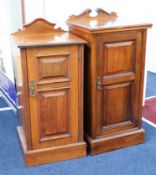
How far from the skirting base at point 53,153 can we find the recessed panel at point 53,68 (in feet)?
1.69

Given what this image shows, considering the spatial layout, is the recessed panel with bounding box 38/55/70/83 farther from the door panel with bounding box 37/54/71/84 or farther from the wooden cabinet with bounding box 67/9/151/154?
the wooden cabinet with bounding box 67/9/151/154

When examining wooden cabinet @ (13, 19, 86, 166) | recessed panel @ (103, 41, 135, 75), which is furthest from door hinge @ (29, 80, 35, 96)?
recessed panel @ (103, 41, 135, 75)

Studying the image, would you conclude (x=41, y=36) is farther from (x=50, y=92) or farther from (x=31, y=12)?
(x=31, y=12)

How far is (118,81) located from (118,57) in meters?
0.18

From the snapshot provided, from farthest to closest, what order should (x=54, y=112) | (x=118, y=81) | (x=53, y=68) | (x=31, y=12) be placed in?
(x=31, y=12), (x=118, y=81), (x=54, y=112), (x=53, y=68)

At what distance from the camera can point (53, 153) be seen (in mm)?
2090

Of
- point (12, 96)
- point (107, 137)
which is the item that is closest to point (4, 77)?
point (12, 96)

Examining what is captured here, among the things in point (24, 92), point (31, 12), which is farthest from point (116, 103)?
point (31, 12)

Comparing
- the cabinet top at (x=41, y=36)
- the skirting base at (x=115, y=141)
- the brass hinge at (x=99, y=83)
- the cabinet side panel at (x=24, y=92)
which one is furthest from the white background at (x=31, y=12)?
the skirting base at (x=115, y=141)

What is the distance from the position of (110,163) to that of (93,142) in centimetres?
19

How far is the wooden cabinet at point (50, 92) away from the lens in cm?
187

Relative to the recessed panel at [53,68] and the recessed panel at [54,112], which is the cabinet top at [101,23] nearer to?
the recessed panel at [53,68]

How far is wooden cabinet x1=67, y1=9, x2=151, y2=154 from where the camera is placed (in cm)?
200

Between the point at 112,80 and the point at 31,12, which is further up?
the point at 31,12
